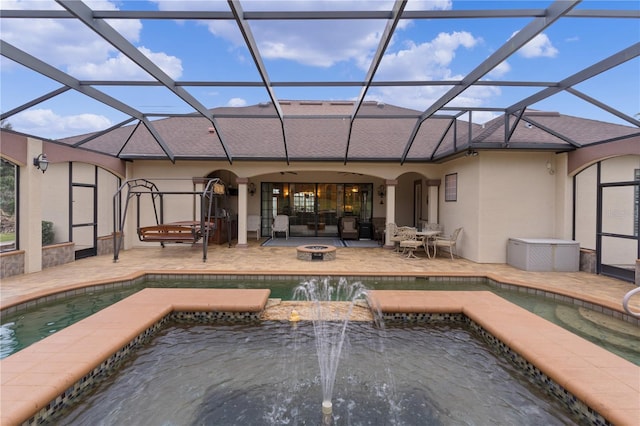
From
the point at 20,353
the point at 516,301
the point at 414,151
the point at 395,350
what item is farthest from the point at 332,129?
the point at 20,353

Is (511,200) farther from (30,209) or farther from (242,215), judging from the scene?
(30,209)

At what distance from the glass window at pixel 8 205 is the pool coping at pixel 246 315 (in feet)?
13.3

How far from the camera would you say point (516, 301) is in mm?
5711

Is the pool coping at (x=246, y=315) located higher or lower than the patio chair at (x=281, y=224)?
lower

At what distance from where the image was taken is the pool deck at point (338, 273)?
2.75m

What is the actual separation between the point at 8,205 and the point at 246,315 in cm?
695

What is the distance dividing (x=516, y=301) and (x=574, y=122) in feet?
24.6

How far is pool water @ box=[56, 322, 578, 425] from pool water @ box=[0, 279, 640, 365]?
1.44 meters

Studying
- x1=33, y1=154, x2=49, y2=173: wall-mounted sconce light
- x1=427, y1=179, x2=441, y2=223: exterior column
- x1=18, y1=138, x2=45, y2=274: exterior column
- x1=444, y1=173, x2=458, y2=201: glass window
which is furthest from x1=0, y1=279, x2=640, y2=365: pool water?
x1=427, y1=179, x2=441, y2=223: exterior column

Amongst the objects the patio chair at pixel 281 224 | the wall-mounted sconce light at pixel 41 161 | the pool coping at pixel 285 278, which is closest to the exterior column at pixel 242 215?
the patio chair at pixel 281 224

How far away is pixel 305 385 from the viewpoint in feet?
10.7

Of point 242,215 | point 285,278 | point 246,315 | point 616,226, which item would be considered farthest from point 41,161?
point 616,226

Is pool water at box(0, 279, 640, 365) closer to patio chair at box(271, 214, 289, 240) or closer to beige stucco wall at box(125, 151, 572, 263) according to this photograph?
beige stucco wall at box(125, 151, 572, 263)

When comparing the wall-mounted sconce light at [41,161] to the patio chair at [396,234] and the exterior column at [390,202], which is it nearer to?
the patio chair at [396,234]
